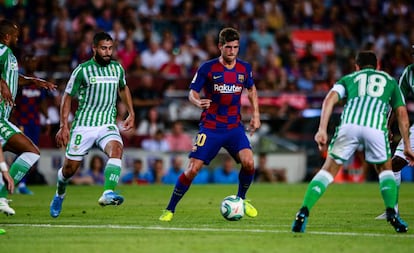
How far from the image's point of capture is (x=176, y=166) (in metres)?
23.4

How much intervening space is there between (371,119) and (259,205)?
5508 mm

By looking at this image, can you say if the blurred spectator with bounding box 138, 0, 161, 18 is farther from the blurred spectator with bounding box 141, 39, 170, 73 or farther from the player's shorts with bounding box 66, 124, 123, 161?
the player's shorts with bounding box 66, 124, 123, 161

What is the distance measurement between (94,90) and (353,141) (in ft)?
12.7

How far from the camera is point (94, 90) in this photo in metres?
12.9

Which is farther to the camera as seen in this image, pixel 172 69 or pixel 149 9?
pixel 149 9

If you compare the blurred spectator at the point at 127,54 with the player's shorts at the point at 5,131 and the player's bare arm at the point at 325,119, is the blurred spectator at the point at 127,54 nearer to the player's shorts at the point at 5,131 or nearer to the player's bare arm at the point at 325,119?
the player's shorts at the point at 5,131

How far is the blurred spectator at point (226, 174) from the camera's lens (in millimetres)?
23859

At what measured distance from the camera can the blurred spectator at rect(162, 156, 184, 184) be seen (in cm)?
2334

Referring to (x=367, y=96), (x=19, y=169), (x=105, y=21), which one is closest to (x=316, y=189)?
(x=367, y=96)

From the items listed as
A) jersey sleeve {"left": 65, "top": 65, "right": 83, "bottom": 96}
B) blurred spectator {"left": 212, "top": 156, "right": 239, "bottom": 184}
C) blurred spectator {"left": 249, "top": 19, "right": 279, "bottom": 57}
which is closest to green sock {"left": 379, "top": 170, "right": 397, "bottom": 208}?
jersey sleeve {"left": 65, "top": 65, "right": 83, "bottom": 96}

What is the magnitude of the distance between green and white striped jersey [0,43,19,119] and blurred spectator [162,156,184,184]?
1053 cm

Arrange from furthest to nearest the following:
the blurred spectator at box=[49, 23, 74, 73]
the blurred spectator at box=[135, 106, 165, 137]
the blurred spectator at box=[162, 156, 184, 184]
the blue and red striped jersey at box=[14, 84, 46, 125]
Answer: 1. the blurred spectator at box=[49, 23, 74, 73]
2. the blurred spectator at box=[135, 106, 165, 137]
3. the blurred spectator at box=[162, 156, 184, 184]
4. the blue and red striped jersey at box=[14, 84, 46, 125]

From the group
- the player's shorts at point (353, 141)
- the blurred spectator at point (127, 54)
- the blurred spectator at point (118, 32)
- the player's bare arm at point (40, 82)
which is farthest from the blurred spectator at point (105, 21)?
the player's shorts at point (353, 141)

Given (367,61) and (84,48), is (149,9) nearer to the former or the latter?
(84,48)
